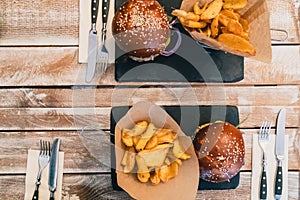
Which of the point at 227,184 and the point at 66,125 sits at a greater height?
the point at 66,125

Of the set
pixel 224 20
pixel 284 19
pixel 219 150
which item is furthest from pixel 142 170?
pixel 284 19

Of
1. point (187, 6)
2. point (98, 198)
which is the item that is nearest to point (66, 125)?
point (98, 198)

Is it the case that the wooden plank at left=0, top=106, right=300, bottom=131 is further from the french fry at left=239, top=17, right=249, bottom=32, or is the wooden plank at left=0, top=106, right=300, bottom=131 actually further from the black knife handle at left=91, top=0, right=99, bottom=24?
the french fry at left=239, top=17, right=249, bottom=32

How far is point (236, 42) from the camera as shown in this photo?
1.12 meters

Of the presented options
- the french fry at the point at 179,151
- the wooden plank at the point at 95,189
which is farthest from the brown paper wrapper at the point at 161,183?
the wooden plank at the point at 95,189

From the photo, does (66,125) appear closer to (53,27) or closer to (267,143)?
(53,27)

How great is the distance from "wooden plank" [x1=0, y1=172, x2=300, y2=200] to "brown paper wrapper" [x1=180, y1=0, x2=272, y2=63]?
31 centimetres

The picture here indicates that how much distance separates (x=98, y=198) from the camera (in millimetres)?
1240

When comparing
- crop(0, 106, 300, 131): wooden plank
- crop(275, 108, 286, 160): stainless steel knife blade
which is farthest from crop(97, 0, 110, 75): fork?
crop(275, 108, 286, 160): stainless steel knife blade

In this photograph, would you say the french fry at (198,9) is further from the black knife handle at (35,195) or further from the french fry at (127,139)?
the black knife handle at (35,195)

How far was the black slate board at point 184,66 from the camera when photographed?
1231 millimetres

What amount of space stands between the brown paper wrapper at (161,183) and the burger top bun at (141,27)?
0.13 m

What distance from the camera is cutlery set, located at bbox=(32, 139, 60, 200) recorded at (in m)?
1.21

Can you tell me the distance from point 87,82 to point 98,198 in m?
0.28
